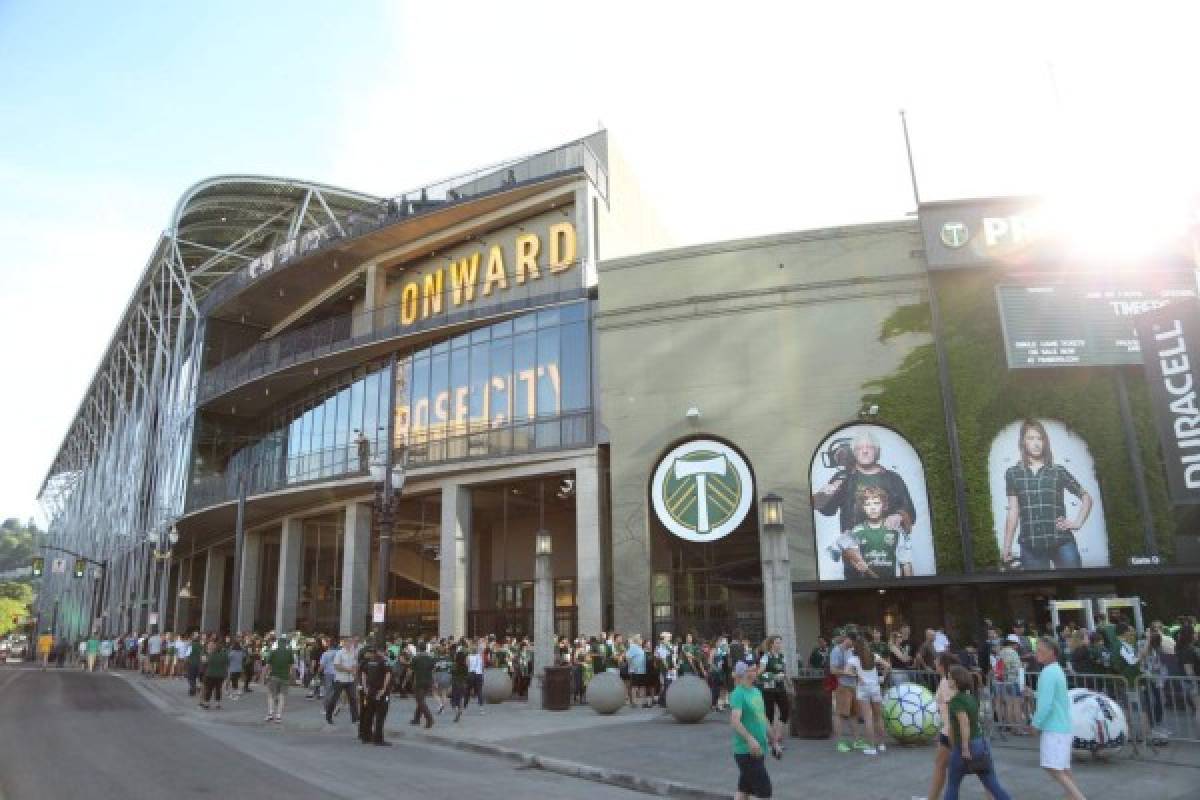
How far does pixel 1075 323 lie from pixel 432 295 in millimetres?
23105

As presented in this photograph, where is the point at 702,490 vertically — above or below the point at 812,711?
above

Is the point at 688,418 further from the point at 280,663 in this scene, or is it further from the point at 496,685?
the point at 280,663

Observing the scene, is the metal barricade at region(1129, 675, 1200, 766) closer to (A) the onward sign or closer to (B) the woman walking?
(B) the woman walking

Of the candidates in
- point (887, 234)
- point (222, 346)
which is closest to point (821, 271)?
point (887, 234)

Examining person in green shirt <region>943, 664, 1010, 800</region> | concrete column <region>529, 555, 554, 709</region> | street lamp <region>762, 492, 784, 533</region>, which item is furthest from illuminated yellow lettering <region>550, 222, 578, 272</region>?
person in green shirt <region>943, 664, 1010, 800</region>

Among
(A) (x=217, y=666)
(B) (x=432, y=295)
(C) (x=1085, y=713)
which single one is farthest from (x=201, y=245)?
(C) (x=1085, y=713)

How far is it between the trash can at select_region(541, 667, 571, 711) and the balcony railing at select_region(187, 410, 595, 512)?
9.68 metres

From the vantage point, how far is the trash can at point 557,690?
19.1 meters

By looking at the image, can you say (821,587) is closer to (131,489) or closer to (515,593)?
(515,593)

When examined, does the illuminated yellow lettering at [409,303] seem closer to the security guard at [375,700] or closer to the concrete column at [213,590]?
the security guard at [375,700]

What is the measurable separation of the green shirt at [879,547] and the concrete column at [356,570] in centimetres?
1913

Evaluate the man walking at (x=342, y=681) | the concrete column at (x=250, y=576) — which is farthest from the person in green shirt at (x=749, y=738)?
the concrete column at (x=250, y=576)

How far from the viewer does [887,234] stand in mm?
26297

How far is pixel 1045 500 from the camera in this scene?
77.2 feet
